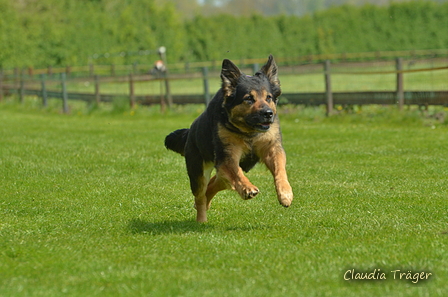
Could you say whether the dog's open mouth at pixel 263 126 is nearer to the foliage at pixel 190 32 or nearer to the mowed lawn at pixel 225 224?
the mowed lawn at pixel 225 224

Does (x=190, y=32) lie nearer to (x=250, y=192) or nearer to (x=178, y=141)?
(x=178, y=141)

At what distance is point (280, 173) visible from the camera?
21.3 feet

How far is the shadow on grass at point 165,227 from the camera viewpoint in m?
6.84

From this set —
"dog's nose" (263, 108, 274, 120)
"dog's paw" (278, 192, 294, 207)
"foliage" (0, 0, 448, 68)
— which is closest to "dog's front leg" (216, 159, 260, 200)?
"dog's paw" (278, 192, 294, 207)

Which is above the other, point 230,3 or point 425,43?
point 230,3

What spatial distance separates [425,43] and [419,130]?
138 feet

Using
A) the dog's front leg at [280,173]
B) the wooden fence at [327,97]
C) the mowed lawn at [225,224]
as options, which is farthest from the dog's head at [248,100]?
the wooden fence at [327,97]

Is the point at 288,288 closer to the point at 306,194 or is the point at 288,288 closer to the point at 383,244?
the point at 383,244

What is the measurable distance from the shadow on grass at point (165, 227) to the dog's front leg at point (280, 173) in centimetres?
94

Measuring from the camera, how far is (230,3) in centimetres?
13375

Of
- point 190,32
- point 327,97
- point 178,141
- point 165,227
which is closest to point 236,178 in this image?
point 165,227

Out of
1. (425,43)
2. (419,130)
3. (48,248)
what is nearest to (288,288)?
(48,248)

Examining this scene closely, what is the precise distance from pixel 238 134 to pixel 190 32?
47.0m

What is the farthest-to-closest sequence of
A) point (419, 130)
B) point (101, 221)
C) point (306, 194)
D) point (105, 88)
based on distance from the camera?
point (105, 88) < point (419, 130) < point (306, 194) < point (101, 221)
